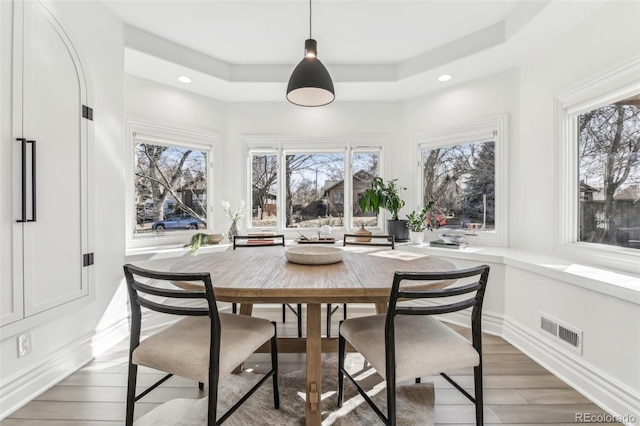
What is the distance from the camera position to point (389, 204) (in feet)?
10.8

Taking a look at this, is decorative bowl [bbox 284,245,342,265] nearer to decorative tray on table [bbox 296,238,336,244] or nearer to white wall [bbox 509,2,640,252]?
decorative tray on table [bbox 296,238,336,244]

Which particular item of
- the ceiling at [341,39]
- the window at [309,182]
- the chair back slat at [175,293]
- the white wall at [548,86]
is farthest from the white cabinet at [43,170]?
the white wall at [548,86]

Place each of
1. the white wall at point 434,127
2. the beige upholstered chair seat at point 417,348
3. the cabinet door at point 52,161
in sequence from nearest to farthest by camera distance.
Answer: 1. the beige upholstered chair seat at point 417,348
2. the cabinet door at point 52,161
3. the white wall at point 434,127

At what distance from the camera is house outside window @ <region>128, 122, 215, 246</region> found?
301 centimetres

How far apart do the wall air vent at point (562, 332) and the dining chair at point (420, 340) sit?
104 cm

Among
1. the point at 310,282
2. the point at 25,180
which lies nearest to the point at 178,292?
the point at 310,282

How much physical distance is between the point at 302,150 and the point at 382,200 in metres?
1.20

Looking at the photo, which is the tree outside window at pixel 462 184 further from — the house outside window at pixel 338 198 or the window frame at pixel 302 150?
the house outside window at pixel 338 198

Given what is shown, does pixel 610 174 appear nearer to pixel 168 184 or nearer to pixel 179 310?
pixel 179 310

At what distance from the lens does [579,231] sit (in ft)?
7.60

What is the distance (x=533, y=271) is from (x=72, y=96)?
358 cm

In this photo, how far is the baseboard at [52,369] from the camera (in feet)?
5.46

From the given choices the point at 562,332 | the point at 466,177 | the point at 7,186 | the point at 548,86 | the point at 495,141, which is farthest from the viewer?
the point at 466,177

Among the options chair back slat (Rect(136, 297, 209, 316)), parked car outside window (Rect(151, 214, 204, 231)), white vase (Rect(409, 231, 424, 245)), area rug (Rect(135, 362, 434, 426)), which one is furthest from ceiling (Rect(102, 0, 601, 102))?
area rug (Rect(135, 362, 434, 426))
